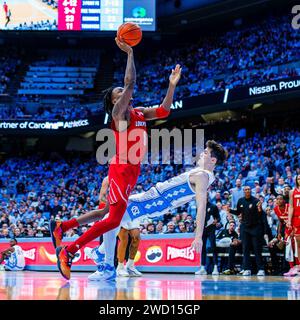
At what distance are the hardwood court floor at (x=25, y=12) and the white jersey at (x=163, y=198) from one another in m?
24.0

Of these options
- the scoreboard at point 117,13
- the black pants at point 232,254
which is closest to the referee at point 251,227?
the black pants at point 232,254

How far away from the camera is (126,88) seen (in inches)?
238

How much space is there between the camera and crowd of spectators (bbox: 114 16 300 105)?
2527cm

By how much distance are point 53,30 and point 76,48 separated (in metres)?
5.11

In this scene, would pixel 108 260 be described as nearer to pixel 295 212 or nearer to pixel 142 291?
pixel 142 291

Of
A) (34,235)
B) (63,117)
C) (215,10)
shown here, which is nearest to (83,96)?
(63,117)

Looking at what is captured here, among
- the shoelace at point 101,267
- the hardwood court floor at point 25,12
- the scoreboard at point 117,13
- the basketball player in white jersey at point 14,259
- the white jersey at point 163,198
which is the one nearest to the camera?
the white jersey at point 163,198

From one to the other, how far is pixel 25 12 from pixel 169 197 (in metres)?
25.2

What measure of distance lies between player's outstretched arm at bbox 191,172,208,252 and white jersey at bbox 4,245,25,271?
8177 millimetres

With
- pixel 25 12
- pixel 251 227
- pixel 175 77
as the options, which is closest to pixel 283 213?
pixel 251 227

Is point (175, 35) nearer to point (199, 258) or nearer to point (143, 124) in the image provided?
point (199, 258)

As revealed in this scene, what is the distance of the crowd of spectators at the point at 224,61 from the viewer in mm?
25266

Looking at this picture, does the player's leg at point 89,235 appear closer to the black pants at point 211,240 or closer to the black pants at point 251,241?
the black pants at point 251,241

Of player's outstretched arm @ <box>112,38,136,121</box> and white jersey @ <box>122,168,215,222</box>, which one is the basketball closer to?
player's outstretched arm @ <box>112,38,136,121</box>
